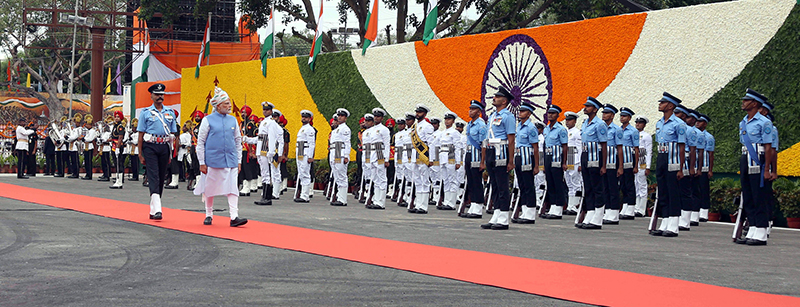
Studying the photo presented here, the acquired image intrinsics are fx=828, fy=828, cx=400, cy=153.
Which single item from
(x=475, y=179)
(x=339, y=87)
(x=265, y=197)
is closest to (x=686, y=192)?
(x=475, y=179)

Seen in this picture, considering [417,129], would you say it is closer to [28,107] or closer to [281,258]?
[281,258]

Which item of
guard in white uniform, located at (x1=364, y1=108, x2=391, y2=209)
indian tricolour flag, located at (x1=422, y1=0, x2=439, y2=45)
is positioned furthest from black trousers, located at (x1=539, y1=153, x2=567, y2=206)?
indian tricolour flag, located at (x1=422, y1=0, x2=439, y2=45)

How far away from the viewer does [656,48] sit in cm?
1567

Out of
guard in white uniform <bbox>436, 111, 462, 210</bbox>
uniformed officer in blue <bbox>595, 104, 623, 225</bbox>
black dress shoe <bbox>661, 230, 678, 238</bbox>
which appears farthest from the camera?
guard in white uniform <bbox>436, 111, 462, 210</bbox>

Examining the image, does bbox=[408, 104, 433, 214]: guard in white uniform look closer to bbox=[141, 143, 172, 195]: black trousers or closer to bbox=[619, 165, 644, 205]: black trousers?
bbox=[619, 165, 644, 205]: black trousers

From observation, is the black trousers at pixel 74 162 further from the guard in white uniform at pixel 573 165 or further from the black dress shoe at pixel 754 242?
the black dress shoe at pixel 754 242

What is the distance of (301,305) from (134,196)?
12.7m

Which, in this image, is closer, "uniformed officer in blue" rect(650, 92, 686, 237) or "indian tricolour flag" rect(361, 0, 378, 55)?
"uniformed officer in blue" rect(650, 92, 686, 237)

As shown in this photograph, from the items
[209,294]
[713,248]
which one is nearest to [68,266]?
[209,294]

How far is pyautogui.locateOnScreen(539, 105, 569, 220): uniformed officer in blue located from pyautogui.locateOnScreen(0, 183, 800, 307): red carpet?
5.01 m

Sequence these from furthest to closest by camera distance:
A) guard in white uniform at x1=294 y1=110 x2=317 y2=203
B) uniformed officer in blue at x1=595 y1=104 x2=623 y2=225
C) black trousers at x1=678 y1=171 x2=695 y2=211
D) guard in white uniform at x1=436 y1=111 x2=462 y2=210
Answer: guard in white uniform at x1=294 y1=110 x2=317 y2=203 → guard in white uniform at x1=436 y1=111 x2=462 y2=210 → uniformed officer in blue at x1=595 y1=104 x2=623 y2=225 → black trousers at x1=678 y1=171 x2=695 y2=211

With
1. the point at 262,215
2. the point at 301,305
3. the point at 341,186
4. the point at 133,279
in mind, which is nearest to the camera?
the point at 301,305

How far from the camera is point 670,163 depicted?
11.6 m

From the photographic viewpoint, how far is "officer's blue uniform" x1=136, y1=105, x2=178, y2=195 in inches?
459
